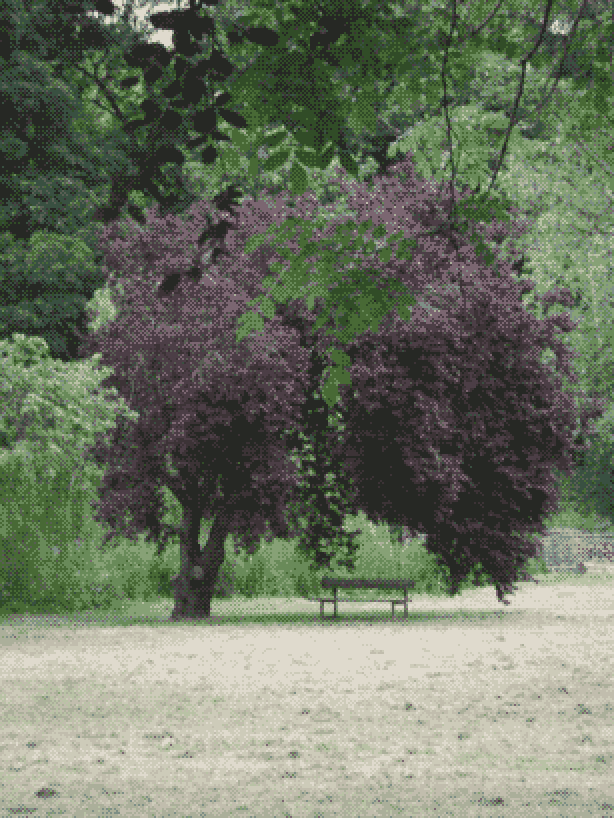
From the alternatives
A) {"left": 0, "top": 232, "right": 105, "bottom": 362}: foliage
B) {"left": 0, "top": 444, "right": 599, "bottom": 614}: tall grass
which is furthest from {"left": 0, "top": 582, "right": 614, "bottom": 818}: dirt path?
{"left": 0, "top": 232, "right": 105, "bottom": 362}: foliage

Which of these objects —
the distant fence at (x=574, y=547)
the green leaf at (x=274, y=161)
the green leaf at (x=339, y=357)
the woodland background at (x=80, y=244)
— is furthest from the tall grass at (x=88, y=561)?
the green leaf at (x=274, y=161)

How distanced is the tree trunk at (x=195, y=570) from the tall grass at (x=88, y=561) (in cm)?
36

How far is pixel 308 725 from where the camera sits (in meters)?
10.1

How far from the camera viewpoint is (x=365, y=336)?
22.7 m

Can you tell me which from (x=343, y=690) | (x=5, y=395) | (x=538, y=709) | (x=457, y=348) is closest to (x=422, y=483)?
(x=457, y=348)

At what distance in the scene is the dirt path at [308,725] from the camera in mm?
7176

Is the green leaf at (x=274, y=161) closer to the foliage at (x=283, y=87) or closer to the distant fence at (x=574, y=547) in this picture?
the foliage at (x=283, y=87)

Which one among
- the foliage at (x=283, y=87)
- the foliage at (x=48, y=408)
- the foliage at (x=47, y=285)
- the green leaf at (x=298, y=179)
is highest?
the foliage at (x=47, y=285)

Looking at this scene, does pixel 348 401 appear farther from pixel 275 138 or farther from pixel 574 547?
pixel 574 547

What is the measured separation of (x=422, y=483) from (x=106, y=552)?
8774 millimetres

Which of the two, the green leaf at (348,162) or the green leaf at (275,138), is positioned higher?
the green leaf at (275,138)

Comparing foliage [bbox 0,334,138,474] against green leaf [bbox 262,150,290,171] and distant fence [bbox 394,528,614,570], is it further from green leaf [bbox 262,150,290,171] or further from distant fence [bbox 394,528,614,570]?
distant fence [bbox 394,528,614,570]

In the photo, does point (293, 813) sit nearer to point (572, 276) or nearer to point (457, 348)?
point (572, 276)

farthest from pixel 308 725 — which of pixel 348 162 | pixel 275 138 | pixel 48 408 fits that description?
pixel 48 408
